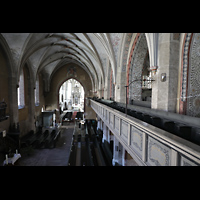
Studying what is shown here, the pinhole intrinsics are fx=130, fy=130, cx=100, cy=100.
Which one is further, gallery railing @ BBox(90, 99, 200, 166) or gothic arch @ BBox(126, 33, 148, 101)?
gothic arch @ BBox(126, 33, 148, 101)

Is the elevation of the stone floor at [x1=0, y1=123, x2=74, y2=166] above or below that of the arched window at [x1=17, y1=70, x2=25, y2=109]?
below

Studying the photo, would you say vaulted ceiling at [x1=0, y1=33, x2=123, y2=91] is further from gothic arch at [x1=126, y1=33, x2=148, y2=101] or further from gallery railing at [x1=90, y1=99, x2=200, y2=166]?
gallery railing at [x1=90, y1=99, x2=200, y2=166]

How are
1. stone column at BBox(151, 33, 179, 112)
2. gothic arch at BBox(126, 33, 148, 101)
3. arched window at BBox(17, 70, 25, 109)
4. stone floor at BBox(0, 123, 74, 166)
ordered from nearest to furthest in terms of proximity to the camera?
stone column at BBox(151, 33, 179, 112) → gothic arch at BBox(126, 33, 148, 101) → stone floor at BBox(0, 123, 74, 166) → arched window at BBox(17, 70, 25, 109)

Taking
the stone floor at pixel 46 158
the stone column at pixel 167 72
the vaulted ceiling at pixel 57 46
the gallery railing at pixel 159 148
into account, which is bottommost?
the stone floor at pixel 46 158

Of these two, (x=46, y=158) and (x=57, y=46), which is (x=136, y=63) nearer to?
(x=46, y=158)

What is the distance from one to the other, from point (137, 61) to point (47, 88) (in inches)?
634

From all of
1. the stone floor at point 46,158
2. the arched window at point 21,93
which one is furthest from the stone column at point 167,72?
the arched window at point 21,93

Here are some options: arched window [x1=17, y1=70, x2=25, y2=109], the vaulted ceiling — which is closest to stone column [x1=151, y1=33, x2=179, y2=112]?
the vaulted ceiling

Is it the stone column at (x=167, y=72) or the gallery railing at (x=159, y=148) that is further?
the stone column at (x=167, y=72)

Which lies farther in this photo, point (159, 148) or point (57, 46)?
point (57, 46)

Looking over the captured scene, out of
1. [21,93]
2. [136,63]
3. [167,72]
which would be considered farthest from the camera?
[21,93]

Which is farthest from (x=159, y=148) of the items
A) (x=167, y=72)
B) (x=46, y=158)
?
(x=46, y=158)

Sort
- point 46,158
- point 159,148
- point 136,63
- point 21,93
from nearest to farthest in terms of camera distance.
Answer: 1. point 159,148
2. point 136,63
3. point 46,158
4. point 21,93

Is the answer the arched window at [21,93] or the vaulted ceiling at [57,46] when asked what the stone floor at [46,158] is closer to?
the arched window at [21,93]
